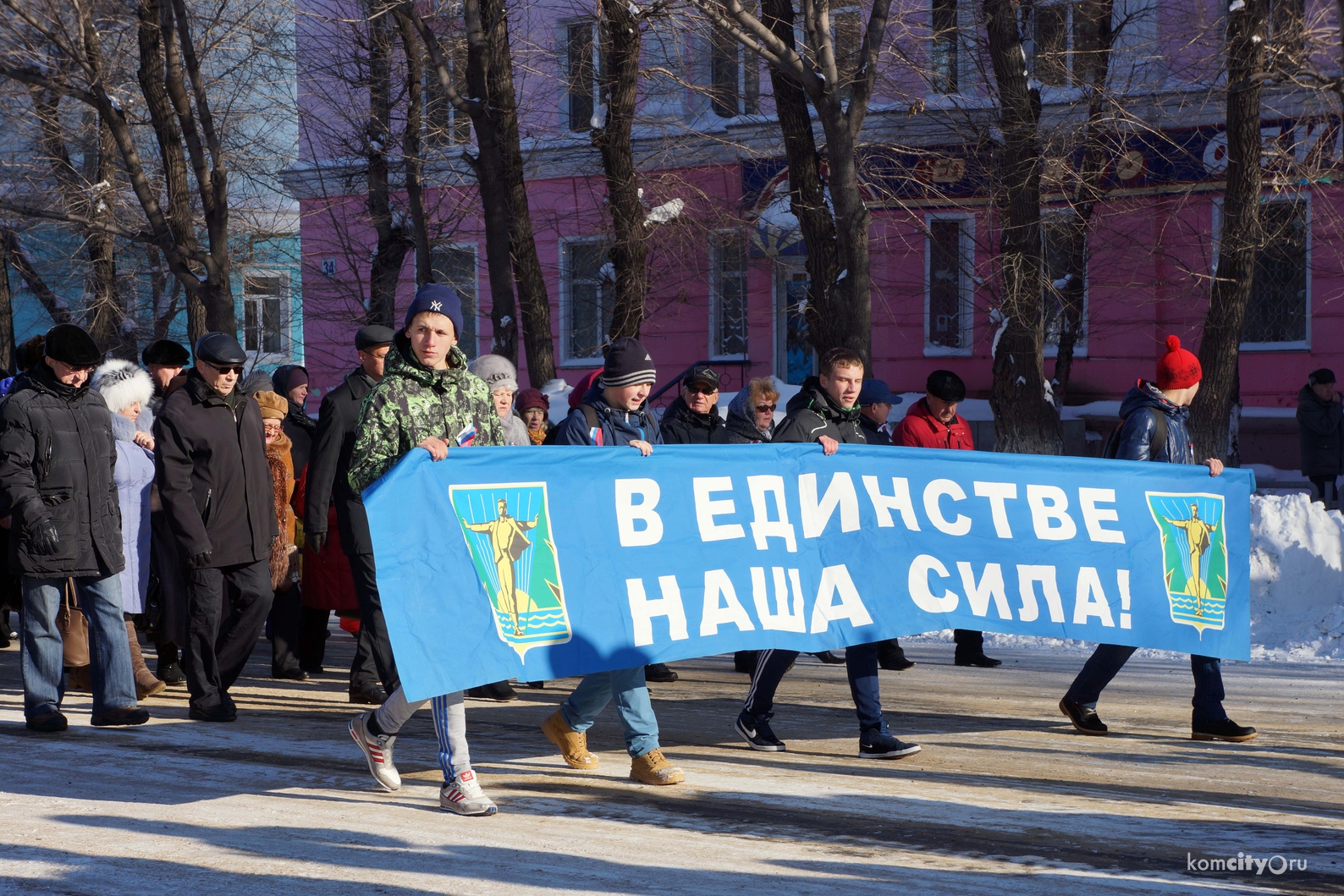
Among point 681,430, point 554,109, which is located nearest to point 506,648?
point 681,430

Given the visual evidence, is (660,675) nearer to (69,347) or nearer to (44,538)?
(44,538)

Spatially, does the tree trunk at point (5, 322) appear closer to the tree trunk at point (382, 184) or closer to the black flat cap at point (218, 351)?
the tree trunk at point (382, 184)

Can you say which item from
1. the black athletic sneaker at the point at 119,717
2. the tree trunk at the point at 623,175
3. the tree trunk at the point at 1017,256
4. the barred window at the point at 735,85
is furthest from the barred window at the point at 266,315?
the black athletic sneaker at the point at 119,717

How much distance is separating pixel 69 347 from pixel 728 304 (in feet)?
60.1

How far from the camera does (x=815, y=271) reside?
16266mm

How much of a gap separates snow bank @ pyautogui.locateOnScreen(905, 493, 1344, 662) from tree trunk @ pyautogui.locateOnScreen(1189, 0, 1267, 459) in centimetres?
296

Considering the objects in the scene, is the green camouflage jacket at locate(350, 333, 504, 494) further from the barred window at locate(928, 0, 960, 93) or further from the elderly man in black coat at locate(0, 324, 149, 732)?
the barred window at locate(928, 0, 960, 93)

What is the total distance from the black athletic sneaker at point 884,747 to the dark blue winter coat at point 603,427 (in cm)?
182

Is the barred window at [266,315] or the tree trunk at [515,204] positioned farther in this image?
the barred window at [266,315]

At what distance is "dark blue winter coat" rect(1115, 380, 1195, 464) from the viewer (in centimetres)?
761

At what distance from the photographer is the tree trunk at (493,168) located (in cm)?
1689

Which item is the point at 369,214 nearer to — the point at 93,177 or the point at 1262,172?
the point at 93,177

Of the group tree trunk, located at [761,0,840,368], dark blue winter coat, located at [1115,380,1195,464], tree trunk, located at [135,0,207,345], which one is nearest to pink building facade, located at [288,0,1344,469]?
tree trunk, located at [761,0,840,368]

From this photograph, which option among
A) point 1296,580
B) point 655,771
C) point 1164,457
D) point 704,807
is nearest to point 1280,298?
point 1296,580
